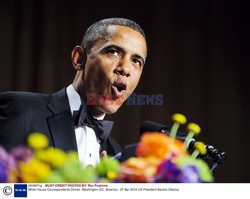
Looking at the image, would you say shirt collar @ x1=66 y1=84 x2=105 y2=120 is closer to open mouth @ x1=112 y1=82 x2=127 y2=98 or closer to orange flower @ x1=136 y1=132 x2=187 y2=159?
open mouth @ x1=112 y1=82 x2=127 y2=98

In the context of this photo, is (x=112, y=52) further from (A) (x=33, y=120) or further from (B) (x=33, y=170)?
(B) (x=33, y=170)

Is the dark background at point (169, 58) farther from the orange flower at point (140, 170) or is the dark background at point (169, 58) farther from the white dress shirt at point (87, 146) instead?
the orange flower at point (140, 170)

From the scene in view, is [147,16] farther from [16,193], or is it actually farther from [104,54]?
[16,193]

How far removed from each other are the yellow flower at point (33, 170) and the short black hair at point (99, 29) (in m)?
1.07

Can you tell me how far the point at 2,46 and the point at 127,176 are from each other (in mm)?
1443

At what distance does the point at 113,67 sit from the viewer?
1.65 metres

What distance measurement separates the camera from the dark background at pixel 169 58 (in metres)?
1.98

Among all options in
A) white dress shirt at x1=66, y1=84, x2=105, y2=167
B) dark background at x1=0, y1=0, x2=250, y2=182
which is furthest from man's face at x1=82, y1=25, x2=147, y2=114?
dark background at x1=0, y1=0, x2=250, y2=182

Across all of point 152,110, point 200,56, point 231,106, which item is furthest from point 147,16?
point 231,106

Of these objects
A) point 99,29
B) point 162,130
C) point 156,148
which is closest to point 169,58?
point 99,29

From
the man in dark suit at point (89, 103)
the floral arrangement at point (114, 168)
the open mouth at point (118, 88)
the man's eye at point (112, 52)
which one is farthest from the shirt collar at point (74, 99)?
the floral arrangement at point (114, 168)

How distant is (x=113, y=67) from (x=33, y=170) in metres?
0.99

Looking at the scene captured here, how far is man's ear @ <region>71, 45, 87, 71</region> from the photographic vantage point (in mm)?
1822

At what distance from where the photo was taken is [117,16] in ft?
6.48
